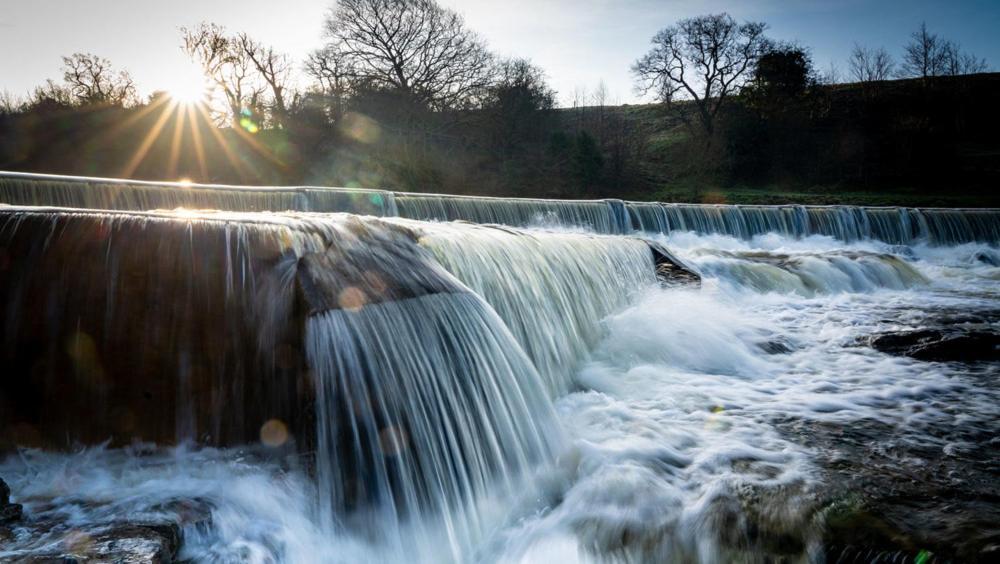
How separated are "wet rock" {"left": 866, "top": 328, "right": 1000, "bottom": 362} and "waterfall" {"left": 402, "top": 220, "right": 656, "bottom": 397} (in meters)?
3.11

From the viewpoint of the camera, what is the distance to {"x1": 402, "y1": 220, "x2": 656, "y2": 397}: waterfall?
209 inches

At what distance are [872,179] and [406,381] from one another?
31.6m

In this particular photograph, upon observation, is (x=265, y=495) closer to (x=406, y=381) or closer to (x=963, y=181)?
(x=406, y=381)

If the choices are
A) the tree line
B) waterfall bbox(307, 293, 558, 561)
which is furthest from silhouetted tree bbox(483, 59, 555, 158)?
waterfall bbox(307, 293, 558, 561)

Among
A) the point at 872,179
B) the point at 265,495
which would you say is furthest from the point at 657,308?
the point at 872,179

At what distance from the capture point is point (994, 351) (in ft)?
19.7

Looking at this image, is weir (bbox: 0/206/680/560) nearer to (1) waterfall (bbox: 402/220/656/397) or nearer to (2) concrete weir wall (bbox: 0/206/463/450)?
(2) concrete weir wall (bbox: 0/206/463/450)

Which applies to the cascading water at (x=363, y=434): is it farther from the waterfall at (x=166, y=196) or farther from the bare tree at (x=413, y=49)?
the bare tree at (x=413, y=49)

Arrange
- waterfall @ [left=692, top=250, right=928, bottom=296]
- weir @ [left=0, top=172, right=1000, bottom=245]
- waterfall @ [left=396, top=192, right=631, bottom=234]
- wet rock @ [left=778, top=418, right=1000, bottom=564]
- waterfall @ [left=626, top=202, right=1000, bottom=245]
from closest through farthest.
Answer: wet rock @ [left=778, top=418, right=1000, bottom=564] → weir @ [left=0, top=172, right=1000, bottom=245] → waterfall @ [left=692, top=250, right=928, bottom=296] → waterfall @ [left=396, top=192, right=631, bottom=234] → waterfall @ [left=626, top=202, right=1000, bottom=245]

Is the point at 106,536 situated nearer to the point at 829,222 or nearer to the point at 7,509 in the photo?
the point at 7,509

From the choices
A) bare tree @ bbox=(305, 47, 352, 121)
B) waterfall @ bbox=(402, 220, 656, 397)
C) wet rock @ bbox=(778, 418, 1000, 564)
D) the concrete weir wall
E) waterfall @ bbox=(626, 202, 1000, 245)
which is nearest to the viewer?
wet rock @ bbox=(778, 418, 1000, 564)

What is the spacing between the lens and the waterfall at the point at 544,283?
5.32 meters

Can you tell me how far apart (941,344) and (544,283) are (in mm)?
4496

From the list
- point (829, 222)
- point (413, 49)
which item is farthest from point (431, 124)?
point (829, 222)
